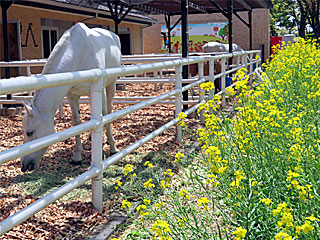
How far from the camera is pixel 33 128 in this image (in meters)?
Result: 4.77

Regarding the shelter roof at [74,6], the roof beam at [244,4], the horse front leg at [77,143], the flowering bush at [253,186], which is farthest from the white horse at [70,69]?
the roof beam at [244,4]

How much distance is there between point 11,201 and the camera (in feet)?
14.0

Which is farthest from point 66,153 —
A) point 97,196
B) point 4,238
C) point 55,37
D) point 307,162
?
point 55,37

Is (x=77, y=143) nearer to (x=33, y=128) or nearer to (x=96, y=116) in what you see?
(x=33, y=128)

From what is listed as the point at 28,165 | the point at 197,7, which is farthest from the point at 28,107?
the point at 197,7

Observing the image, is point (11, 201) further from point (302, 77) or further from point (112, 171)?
point (302, 77)

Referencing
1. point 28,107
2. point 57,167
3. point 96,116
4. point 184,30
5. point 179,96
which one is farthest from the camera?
point 184,30

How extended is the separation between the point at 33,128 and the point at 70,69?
85cm

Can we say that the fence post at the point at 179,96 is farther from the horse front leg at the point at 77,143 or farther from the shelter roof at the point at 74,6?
the shelter roof at the point at 74,6

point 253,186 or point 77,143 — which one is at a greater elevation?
point 253,186

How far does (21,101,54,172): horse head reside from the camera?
15.6 ft

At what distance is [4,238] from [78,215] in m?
0.67

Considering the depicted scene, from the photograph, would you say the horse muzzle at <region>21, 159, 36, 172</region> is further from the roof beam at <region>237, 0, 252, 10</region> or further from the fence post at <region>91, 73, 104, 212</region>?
the roof beam at <region>237, 0, 252, 10</region>

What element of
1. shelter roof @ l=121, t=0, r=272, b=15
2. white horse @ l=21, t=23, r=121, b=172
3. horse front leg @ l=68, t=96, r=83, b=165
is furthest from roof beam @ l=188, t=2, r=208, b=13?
horse front leg @ l=68, t=96, r=83, b=165
